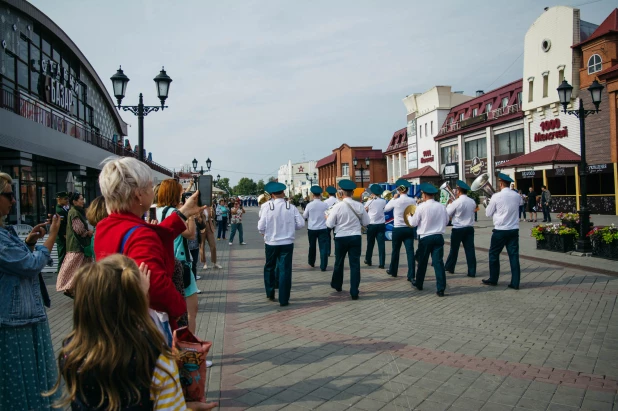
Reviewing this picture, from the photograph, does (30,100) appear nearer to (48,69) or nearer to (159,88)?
(48,69)

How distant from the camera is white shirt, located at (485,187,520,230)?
8.04 metres

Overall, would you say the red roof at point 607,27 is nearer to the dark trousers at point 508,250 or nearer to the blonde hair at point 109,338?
the dark trousers at point 508,250

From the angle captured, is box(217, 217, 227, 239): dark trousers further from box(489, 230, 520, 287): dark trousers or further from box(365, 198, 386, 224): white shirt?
box(489, 230, 520, 287): dark trousers

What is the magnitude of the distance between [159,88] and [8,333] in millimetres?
9455

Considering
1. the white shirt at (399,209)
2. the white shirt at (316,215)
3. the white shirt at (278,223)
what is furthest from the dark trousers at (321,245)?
the white shirt at (278,223)

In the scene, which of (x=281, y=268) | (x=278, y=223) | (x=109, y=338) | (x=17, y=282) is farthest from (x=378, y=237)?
(x=109, y=338)

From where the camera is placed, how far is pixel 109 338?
6.02 feet

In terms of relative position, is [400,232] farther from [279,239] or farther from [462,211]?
[279,239]

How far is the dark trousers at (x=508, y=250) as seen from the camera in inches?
312

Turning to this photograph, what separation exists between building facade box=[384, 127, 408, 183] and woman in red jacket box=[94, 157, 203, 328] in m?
54.2

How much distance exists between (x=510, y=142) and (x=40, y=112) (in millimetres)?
31017

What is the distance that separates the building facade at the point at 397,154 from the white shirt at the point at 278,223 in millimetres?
49258

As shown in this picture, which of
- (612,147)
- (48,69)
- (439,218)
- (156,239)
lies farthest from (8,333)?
(612,147)

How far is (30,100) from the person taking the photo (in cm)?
1788
